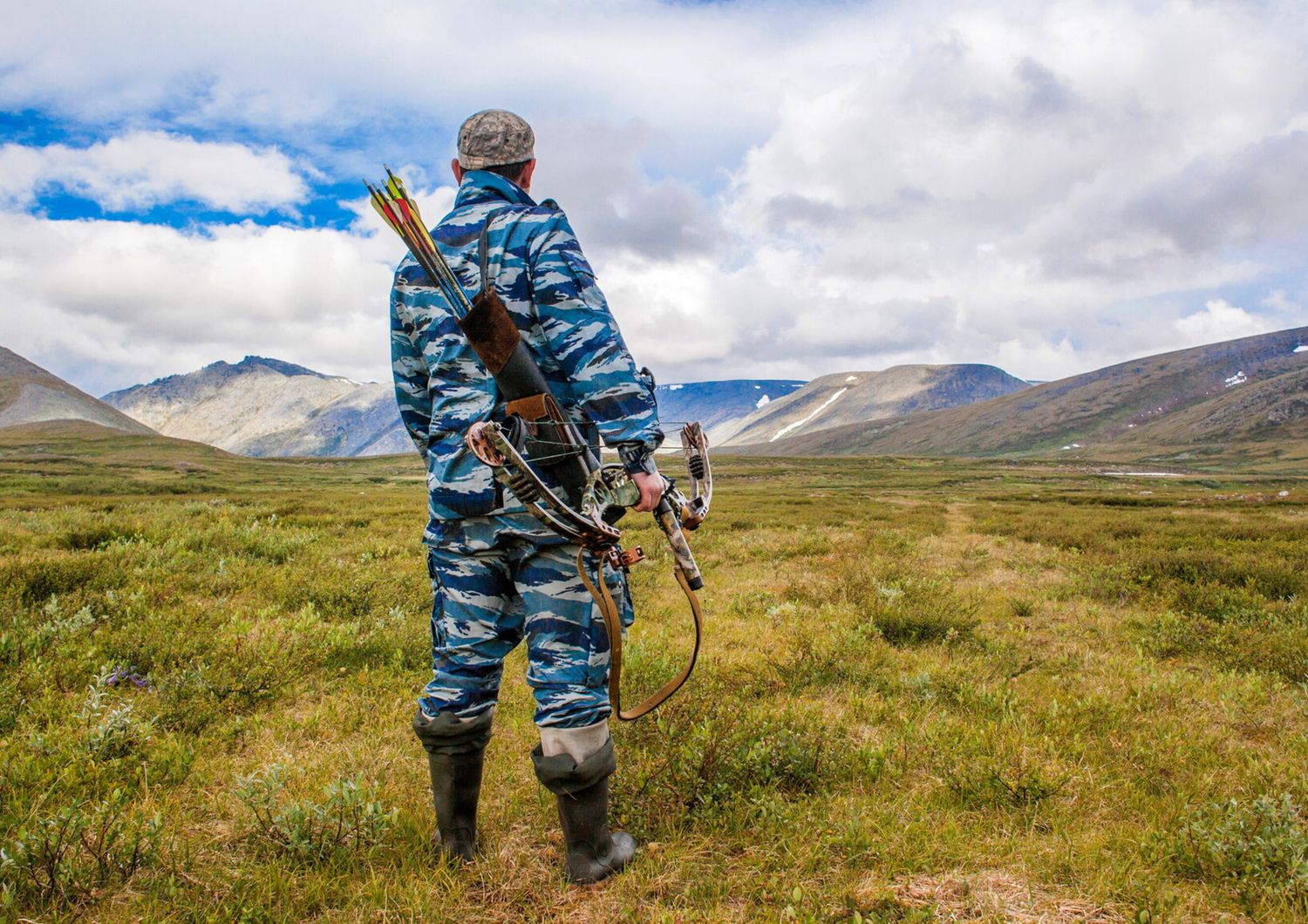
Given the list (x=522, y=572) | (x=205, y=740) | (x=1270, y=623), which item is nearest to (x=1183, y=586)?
(x=1270, y=623)

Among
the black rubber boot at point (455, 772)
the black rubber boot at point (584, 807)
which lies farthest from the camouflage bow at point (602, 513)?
the black rubber boot at point (455, 772)

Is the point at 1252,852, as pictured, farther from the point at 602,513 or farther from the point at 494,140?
the point at 494,140

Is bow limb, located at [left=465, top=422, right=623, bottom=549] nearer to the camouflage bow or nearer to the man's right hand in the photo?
the camouflage bow

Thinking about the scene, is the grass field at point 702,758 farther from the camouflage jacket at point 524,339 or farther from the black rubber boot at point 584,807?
the camouflage jacket at point 524,339

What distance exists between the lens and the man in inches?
129

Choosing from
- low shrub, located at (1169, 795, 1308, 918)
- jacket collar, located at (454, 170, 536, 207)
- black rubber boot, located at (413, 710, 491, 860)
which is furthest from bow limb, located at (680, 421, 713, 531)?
low shrub, located at (1169, 795, 1308, 918)

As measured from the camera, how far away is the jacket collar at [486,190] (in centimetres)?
Result: 354

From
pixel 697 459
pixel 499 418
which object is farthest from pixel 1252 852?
pixel 499 418

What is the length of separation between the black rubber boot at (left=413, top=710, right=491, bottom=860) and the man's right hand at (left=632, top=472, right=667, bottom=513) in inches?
54.8

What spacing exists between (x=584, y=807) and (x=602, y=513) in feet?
4.69

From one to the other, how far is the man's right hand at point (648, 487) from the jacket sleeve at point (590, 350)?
0.13 feet

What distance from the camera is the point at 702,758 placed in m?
4.15

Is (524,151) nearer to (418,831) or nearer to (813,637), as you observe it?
(418,831)

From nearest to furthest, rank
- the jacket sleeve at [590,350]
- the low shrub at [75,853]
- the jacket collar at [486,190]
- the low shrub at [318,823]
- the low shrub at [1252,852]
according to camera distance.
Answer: the low shrub at [75,853] → the low shrub at [1252,852] → the jacket sleeve at [590,350] → the low shrub at [318,823] → the jacket collar at [486,190]
